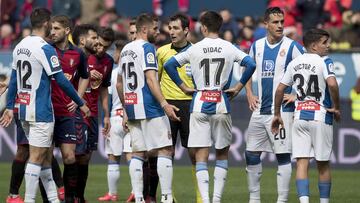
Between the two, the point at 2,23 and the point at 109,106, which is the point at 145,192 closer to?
the point at 109,106

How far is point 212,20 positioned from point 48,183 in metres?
2.76

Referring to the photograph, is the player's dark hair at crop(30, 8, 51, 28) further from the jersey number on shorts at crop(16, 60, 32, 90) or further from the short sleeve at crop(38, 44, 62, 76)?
the jersey number on shorts at crop(16, 60, 32, 90)

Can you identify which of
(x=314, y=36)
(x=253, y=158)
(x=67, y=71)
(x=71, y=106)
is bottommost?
(x=253, y=158)

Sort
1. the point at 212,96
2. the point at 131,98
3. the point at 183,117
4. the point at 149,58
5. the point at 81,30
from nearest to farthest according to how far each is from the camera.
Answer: the point at 212,96, the point at 149,58, the point at 131,98, the point at 183,117, the point at 81,30

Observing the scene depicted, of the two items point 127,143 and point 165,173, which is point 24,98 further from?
point 127,143

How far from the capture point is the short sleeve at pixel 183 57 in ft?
46.3

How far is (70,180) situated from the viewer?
14.4 meters

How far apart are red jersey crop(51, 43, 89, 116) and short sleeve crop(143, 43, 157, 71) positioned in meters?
0.90

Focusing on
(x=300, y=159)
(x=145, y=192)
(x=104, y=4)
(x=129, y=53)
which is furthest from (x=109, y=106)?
(x=104, y=4)

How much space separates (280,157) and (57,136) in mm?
2796

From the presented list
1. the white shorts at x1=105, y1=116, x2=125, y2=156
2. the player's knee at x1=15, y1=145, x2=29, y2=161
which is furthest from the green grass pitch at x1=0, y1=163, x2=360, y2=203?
the player's knee at x1=15, y1=145, x2=29, y2=161

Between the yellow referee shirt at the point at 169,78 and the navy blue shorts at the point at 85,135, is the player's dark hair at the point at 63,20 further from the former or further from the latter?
the yellow referee shirt at the point at 169,78

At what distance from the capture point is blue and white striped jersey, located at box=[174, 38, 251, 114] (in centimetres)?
1391

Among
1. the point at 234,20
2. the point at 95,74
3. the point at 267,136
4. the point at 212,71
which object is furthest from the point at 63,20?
the point at 234,20
